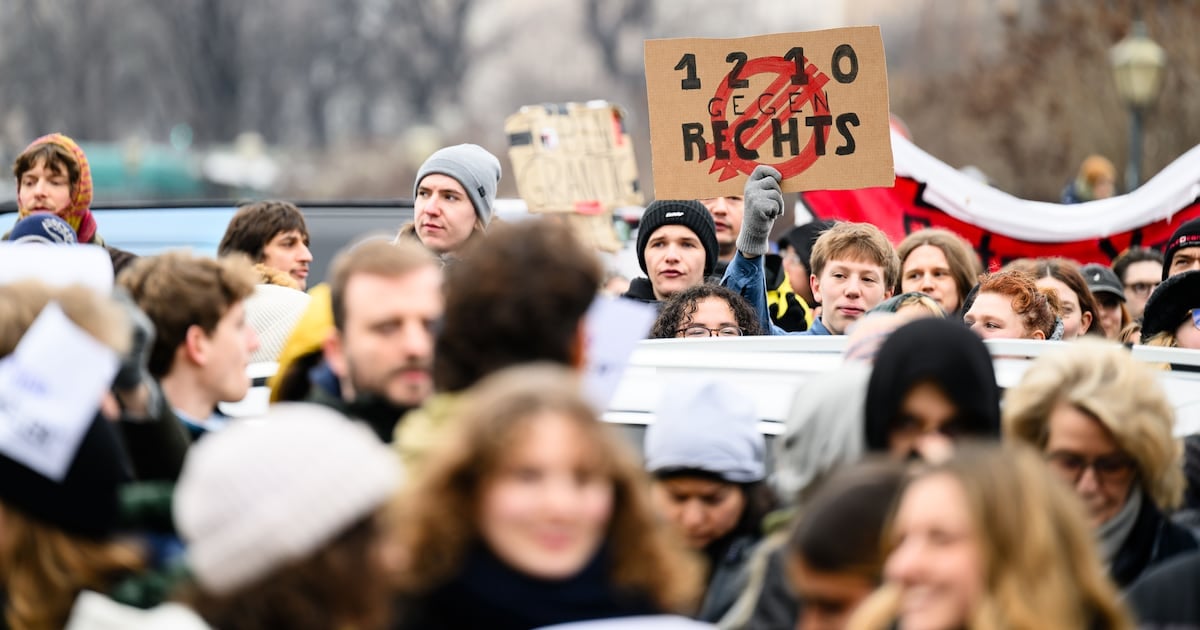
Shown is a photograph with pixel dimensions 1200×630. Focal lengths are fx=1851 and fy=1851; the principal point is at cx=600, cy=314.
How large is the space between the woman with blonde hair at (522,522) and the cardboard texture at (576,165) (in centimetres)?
641

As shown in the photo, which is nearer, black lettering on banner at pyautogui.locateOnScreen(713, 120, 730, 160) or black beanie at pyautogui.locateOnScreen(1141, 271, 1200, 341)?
black beanie at pyautogui.locateOnScreen(1141, 271, 1200, 341)

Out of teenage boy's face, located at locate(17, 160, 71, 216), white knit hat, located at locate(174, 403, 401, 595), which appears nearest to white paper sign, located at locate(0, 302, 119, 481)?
white knit hat, located at locate(174, 403, 401, 595)

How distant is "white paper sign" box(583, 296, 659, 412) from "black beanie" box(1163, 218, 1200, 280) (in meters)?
4.60

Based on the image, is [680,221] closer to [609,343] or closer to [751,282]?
[751,282]

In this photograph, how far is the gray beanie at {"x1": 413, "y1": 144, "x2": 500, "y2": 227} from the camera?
7.09 metres

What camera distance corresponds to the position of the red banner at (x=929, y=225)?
10023mm

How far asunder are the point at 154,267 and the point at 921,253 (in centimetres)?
378

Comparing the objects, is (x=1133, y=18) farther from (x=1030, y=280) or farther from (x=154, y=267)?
(x=154, y=267)

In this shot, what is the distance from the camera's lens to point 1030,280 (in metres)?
7.17

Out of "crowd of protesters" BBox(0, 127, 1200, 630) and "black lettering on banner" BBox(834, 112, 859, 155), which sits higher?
"black lettering on banner" BBox(834, 112, 859, 155)

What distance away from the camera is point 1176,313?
7168mm

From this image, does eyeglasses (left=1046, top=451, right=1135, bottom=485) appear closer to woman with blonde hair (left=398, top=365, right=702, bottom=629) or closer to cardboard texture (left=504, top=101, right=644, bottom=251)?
woman with blonde hair (left=398, top=365, right=702, bottom=629)

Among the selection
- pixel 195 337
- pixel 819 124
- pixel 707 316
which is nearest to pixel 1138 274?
pixel 819 124

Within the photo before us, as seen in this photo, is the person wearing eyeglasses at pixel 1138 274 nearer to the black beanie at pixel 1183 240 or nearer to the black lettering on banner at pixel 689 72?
the black beanie at pixel 1183 240
